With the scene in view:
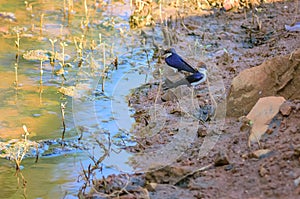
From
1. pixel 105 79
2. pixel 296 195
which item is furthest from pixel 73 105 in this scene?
pixel 296 195

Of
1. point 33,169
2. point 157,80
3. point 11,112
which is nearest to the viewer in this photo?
point 33,169

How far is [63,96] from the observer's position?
564 cm

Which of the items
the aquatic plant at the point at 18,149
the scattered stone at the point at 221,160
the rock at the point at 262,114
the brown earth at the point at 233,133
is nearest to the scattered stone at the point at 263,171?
the brown earth at the point at 233,133

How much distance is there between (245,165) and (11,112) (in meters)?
2.40

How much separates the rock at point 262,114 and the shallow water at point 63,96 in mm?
923

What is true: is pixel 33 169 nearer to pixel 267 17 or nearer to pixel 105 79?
pixel 105 79

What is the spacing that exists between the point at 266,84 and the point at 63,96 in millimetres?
2016

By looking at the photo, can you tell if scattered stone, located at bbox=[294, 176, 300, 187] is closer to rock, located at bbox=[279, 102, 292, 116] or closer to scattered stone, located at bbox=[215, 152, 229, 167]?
scattered stone, located at bbox=[215, 152, 229, 167]

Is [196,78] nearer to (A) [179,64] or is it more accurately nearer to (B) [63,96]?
(A) [179,64]

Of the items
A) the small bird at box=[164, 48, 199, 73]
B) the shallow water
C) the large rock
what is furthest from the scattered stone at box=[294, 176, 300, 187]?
the small bird at box=[164, 48, 199, 73]

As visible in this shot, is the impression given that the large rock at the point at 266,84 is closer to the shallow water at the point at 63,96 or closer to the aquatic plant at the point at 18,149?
the shallow water at the point at 63,96

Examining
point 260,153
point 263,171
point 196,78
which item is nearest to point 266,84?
point 196,78

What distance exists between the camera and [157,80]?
598 cm

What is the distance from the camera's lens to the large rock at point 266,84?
4387mm
